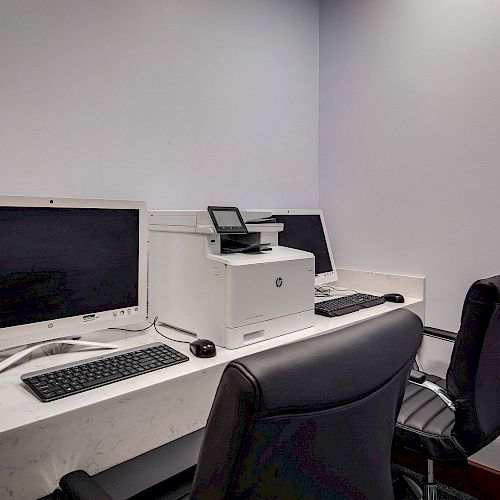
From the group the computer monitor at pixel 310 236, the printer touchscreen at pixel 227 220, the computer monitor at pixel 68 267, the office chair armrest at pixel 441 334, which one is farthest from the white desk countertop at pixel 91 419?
the office chair armrest at pixel 441 334

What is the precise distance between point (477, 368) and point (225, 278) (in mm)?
823

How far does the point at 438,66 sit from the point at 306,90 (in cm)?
73

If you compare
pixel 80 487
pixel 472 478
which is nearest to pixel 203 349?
pixel 80 487

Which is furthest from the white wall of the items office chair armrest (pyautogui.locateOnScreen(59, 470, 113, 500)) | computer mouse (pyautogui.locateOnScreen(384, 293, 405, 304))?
office chair armrest (pyautogui.locateOnScreen(59, 470, 113, 500))

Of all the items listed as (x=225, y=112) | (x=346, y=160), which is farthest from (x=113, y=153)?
(x=346, y=160)

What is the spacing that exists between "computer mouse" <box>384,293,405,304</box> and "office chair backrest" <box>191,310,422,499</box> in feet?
4.53

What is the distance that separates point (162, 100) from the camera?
6.14ft

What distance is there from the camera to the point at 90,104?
165cm

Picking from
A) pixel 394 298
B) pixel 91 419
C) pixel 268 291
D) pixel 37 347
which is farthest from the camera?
pixel 394 298

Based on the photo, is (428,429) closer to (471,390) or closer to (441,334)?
(471,390)

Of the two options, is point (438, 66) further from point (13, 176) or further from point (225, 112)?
point (13, 176)

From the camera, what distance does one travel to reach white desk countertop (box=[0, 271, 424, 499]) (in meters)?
0.93

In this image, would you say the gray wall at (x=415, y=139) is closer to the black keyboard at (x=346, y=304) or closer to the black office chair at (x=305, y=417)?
the black keyboard at (x=346, y=304)

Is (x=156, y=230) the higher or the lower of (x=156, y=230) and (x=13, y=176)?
the lower
